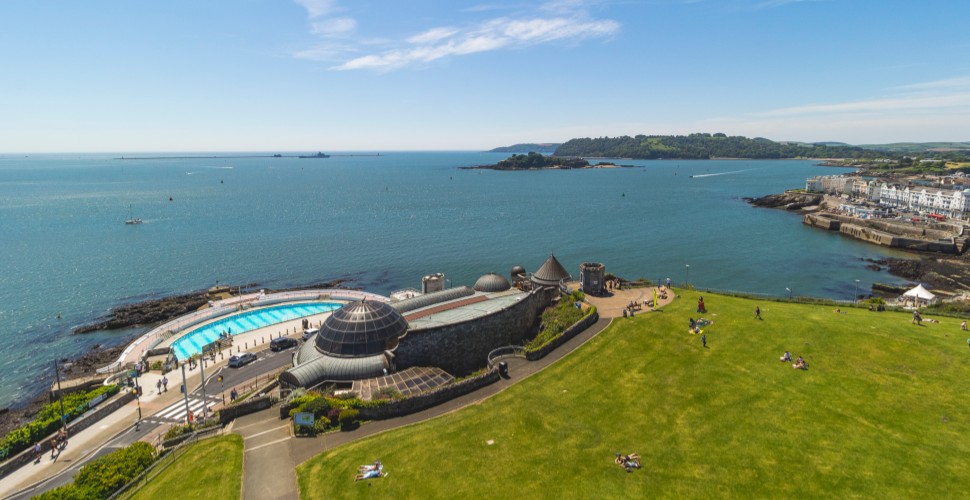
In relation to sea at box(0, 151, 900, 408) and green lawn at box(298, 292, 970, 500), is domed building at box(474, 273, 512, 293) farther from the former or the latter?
sea at box(0, 151, 900, 408)

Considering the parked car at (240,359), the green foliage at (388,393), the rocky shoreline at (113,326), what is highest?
the green foliage at (388,393)

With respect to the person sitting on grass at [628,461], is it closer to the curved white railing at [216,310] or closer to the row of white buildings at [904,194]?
the curved white railing at [216,310]

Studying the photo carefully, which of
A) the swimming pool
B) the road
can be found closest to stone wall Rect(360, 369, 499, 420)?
the road

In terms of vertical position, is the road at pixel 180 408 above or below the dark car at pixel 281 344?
below

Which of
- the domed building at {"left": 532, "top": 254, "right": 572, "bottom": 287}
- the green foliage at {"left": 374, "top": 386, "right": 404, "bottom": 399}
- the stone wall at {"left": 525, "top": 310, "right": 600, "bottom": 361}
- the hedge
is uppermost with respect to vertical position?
the domed building at {"left": 532, "top": 254, "right": 572, "bottom": 287}

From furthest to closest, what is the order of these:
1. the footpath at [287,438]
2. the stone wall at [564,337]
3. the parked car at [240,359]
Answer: the parked car at [240,359], the stone wall at [564,337], the footpath at [287,438]

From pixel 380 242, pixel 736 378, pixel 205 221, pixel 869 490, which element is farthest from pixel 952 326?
pixel 205 221

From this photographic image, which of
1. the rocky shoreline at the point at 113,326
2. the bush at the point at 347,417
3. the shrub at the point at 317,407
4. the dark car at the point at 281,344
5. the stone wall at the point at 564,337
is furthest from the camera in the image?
the dark car at the point at 281,344

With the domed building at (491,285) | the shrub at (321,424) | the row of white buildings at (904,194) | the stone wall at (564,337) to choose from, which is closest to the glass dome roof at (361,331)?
the shrub at (321,424)
